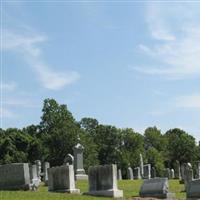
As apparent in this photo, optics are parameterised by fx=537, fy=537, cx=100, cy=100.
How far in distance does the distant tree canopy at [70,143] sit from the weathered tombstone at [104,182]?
4927 centimetres

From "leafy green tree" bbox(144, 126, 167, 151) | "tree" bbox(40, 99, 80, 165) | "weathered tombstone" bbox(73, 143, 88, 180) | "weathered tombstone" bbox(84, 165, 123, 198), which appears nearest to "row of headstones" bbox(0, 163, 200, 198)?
"weathered tombstone" bbox(84, 165, 123, 198)

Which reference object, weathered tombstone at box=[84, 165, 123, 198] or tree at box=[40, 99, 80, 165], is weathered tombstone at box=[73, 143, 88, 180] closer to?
weathered tombstone at box=[84, 165, 123, 198]

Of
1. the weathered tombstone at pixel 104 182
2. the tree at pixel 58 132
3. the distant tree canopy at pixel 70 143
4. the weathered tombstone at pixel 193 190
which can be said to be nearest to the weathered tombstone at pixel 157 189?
the weathered tombstone at pixel 104 182

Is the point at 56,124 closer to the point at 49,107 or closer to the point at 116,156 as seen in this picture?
the point at 49,107

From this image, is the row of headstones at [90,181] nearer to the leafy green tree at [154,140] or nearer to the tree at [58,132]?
the tree at [58,132]

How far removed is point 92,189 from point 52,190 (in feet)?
6.45

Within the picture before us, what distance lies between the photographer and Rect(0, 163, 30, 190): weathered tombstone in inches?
941

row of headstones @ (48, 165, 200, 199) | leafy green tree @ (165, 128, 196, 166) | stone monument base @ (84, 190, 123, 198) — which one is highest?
leafy green tree @ (165, 128, 196, 166)

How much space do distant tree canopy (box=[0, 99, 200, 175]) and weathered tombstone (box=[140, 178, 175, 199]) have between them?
161 ft

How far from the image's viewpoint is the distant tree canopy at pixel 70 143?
7869cm

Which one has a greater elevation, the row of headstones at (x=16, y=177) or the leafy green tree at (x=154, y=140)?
the leafy green tree at (x=154, y=140)

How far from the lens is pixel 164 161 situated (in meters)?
112

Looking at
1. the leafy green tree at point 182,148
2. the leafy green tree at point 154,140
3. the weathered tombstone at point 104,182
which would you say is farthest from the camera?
the leafy green tree at point 154,140

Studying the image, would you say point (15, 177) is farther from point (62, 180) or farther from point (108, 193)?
point (108, 193)
